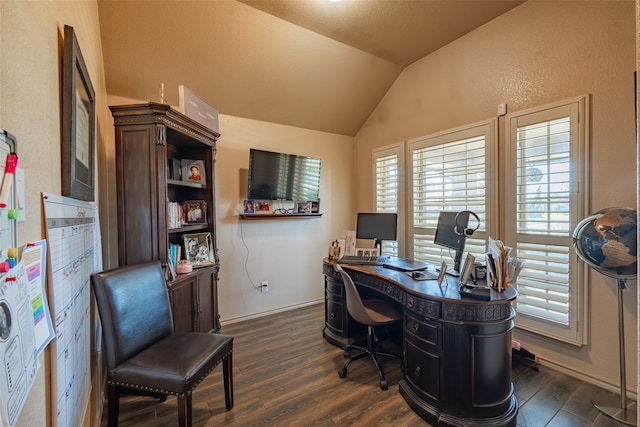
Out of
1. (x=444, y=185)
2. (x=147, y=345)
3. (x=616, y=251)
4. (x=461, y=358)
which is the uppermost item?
(x=444, y=185)

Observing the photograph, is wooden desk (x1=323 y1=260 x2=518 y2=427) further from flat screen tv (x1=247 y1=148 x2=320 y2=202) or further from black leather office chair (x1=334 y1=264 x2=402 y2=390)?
flat screen tv (x1=247 y1=148 x2=320 y2=202)

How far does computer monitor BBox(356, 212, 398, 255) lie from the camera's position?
9.88 feet

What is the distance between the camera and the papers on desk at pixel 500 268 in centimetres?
191

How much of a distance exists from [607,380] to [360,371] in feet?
6.24

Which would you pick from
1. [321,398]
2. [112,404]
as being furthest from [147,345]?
[321,398]

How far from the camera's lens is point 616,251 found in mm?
1830

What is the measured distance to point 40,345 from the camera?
2.51ft

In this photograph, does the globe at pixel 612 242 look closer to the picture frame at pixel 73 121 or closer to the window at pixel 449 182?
the window at pixel 449 182

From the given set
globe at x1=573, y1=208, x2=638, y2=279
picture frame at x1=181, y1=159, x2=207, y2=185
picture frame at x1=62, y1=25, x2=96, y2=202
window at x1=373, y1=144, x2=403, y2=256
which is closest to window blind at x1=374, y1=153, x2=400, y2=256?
window at x1=373, y1=144, x2=403, y2=256

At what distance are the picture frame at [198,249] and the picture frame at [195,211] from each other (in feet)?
0.48

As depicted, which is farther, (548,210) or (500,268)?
(548,210)

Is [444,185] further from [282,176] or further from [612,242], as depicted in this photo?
[282,176]

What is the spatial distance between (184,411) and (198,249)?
1.50m

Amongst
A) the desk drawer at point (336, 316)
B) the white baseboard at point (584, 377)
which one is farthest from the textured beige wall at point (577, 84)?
the desk drawer at point (336, 316)
